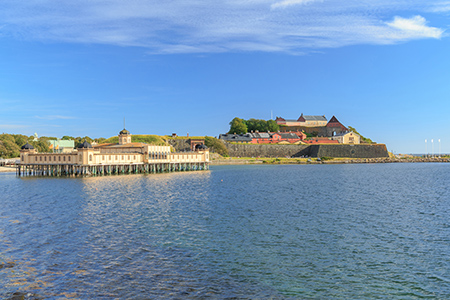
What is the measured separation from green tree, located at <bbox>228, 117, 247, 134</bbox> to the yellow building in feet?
185

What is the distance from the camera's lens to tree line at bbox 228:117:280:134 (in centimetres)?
16201

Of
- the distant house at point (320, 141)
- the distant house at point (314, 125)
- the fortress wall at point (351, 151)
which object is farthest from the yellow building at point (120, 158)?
the distant house at point (314, 125)

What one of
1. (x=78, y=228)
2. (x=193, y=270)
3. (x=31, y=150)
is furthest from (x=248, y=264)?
(x=31, y=150)

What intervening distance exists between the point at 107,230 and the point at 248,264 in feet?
38.5

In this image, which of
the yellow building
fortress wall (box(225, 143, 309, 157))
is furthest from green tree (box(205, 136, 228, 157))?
the yellow building

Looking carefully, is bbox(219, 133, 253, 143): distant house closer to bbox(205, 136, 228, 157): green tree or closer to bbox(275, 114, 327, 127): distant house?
bbox(205, 136, 228, 157): green tree

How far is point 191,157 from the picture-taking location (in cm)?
9994

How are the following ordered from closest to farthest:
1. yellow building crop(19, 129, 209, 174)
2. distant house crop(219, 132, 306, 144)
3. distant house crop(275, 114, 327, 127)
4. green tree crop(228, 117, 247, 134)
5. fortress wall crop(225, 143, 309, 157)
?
yellow building crop(19, 129, 209, 174) → fortress wall crop(225, 143, 309, 157) → distant house crop(219, 132, 306, 144) → green tree crop(228, 117, 247, 134) → distant house crop(275, 114, 327, 127)

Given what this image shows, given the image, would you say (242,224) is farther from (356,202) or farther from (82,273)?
(356,202)

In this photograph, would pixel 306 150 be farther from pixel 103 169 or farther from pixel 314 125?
pixel 103 169

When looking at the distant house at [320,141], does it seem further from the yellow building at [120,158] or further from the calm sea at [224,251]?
the calm sea at [224,251]

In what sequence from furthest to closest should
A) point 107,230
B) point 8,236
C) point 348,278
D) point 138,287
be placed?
point 107,230, point 8,236, point 348,278, point 138,287

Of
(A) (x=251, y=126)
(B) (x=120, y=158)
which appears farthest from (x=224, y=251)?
(A) (x=251, y=126)

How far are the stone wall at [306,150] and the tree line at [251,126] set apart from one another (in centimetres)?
1446
